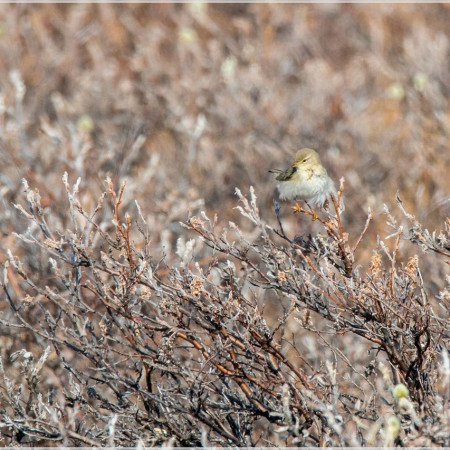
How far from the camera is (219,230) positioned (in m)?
6.32

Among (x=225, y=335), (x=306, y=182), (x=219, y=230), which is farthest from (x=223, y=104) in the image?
(x=225, y=335)

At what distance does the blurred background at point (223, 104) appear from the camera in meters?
6.39

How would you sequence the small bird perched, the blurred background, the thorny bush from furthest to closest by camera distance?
the blurred background → the small bird perched → the thorny bush

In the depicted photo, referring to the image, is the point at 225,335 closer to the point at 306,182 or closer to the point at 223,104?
the point at 306,182

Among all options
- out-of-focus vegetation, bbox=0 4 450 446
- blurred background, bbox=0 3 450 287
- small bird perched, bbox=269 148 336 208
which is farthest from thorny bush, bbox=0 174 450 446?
blurred background, bbox=0 3 450 287

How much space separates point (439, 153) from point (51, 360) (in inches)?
168

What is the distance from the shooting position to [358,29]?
401 inches

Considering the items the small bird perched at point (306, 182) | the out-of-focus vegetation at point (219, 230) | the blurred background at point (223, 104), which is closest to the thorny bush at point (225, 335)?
the out-of-focus vegetation at point (219, 230)

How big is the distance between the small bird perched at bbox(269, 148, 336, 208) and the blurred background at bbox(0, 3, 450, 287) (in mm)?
1062

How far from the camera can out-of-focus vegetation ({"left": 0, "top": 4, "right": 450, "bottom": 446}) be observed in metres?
3.08

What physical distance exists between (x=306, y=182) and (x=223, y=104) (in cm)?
345

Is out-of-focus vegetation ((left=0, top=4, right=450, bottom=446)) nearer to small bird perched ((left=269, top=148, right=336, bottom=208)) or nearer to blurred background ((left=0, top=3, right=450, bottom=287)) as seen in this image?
blurred background ((left=0, top=3, right=450, bottom=287))

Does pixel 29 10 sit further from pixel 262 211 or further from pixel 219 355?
pixel 219 355

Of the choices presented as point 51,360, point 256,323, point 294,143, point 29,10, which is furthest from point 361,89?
point 256,323
